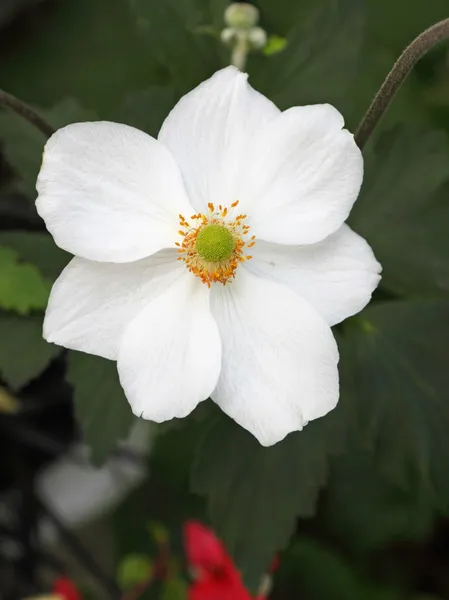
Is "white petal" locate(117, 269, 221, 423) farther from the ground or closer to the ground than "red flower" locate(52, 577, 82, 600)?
farther from the ground

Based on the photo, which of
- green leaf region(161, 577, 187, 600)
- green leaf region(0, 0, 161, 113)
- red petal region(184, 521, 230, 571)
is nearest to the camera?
red petal region(184, 521, 230, 571)

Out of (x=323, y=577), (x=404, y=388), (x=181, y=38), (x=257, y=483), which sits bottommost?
(x=323, y=577)

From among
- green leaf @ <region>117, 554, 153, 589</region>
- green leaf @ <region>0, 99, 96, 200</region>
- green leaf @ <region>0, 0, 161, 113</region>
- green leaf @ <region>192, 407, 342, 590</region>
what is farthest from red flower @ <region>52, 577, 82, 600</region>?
green leaf @ <region>0, 0, 161, 113</region>

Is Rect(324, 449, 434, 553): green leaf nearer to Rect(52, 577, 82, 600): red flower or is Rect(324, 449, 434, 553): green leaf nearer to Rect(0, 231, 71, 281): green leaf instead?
Rect(52, 577, 82, 600): red flower

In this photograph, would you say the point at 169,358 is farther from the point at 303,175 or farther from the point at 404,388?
the point at 404,388

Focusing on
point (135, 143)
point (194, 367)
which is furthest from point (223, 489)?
point (135, 143)

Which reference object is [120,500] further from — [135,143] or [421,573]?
[135,143]

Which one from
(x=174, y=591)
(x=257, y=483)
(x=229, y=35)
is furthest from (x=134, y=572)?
(x=229, y=35)

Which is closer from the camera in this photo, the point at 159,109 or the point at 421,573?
the point at 159,109
